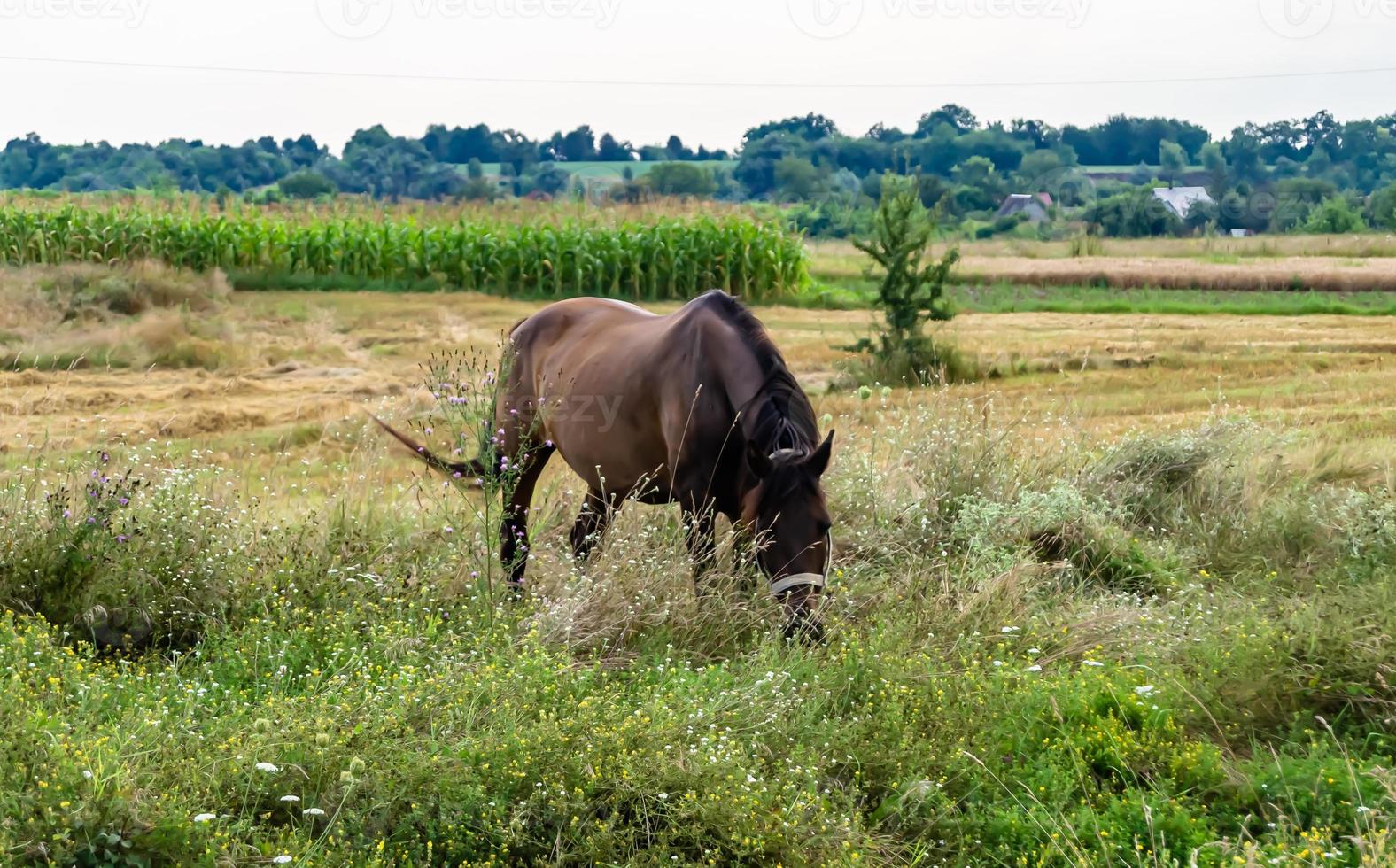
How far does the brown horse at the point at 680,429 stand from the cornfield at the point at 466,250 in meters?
14.4

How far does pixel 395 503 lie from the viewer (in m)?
7.76

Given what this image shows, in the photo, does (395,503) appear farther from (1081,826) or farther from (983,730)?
(1081,826)

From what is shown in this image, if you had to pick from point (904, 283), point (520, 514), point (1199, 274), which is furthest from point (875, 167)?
point (520, 514)

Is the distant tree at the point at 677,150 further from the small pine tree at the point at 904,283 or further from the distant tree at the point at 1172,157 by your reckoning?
the small pine tree at the point at 904,283

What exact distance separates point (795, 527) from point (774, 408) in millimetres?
736

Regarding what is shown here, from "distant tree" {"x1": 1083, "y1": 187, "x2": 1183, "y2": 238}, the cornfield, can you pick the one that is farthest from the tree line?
the cornfield

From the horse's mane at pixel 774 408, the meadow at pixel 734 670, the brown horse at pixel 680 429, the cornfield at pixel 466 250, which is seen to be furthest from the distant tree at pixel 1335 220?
the horse's mane at pixel 774 408

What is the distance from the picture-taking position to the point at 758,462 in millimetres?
6027

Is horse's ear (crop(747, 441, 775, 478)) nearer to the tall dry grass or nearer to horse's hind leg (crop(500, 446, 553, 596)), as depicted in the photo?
horse's hind leg (crop(500, 446, 553, 596))

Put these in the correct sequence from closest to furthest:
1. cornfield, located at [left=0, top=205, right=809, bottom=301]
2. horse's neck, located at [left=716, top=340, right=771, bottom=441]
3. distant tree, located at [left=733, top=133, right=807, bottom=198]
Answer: horse's neck, located at [left=716, top=340, right=771, bottom=441]
cornfield, located at [left=0, top=205, right=809, bottom=301]
distant tree, located at [left=733, top=133, right=807, bottom=198]

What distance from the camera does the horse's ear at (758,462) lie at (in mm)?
6000

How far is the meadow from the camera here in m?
4.43

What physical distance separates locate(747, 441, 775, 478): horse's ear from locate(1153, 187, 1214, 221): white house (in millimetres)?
47049

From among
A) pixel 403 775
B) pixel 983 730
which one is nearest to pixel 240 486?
pixel 403 775
